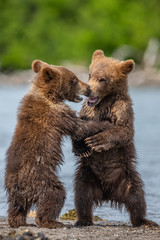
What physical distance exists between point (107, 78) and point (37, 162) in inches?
63.7

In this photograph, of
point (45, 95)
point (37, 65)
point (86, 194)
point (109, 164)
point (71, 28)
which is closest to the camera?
point (45, 95)

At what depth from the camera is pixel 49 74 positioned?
23.5ft

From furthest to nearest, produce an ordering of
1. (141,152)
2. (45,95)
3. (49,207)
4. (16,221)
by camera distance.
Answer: (141,152), (45,95), (16,221), (49,207)

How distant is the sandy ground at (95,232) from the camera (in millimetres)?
6392

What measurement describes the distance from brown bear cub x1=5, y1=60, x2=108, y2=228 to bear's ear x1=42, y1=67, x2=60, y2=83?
0.91 feet

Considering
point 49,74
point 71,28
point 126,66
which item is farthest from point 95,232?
point 71,28

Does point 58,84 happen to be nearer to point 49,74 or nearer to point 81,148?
point 49,74

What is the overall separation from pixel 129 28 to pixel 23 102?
51.6 metres

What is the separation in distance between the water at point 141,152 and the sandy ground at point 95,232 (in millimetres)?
667

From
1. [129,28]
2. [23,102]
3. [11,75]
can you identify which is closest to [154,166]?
[23,102]

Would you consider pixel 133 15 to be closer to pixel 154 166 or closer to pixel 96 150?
pixel 154 166

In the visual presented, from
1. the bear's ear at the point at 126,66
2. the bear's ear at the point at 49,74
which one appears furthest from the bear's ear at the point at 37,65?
the bear's ear at the point at 126,66

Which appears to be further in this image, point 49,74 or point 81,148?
point 81,148

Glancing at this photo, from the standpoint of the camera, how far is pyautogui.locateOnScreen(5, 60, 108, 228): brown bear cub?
6730 mm
